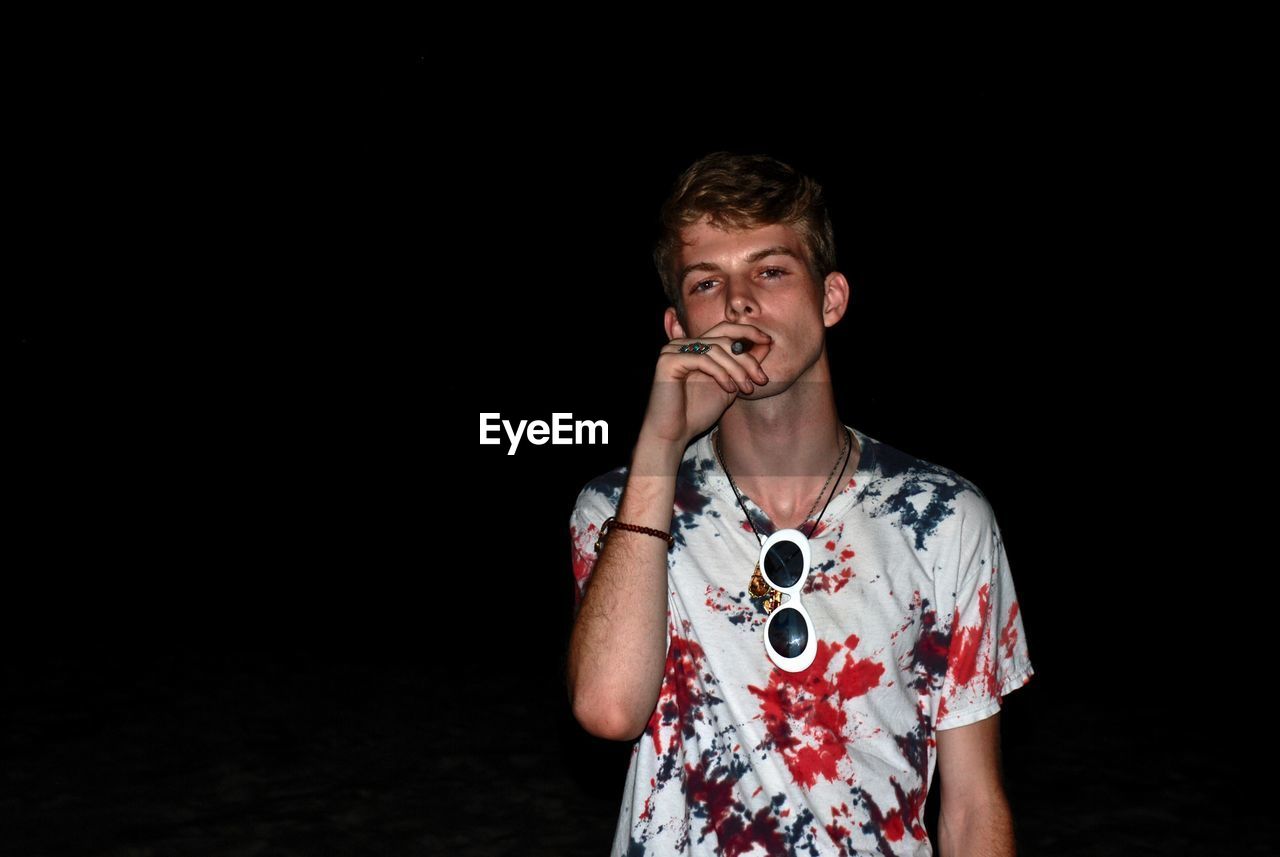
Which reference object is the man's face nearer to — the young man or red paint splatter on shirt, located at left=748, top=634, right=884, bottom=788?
the young man

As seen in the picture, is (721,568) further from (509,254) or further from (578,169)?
(509,254)

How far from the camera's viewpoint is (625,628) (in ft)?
5.50

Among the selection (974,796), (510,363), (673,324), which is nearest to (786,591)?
(974,796)

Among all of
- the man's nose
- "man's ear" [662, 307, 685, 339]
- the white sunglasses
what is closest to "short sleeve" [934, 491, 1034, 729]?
the white sunglasses

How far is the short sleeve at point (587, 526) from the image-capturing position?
1.91 meters

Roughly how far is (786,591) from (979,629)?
310 millimetres

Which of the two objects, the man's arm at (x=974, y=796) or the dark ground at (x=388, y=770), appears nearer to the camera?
A: the man's arm at (x=974, y=796)

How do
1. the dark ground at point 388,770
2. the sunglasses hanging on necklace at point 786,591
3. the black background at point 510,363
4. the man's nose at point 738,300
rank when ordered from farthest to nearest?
the black background at point 510,363 < the dark ground at point 388,770 < the man's nose at point 738,300 < the sunglasses hanging on necklace at point 786,591

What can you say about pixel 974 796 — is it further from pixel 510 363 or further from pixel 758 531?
pixel 510 363

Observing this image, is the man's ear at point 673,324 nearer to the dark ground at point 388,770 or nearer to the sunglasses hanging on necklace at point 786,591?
the sunglasses hanging on necklace at point 786,591

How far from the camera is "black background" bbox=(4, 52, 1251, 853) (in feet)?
30.2

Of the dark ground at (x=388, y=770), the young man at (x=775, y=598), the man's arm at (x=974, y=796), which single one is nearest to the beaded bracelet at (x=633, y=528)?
the young man at (x=775, y=598)

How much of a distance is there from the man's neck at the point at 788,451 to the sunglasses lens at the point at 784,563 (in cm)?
7

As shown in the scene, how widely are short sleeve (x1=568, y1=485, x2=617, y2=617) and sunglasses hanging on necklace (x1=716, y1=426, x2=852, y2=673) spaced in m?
0.24
